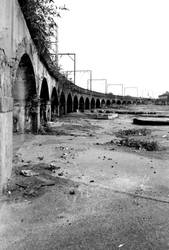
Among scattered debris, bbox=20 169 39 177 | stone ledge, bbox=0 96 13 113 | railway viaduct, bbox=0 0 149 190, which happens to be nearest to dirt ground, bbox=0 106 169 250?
scattered debris, bbox=20 169 39 177

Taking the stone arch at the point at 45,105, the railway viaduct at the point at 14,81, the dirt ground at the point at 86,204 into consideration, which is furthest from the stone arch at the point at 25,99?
the dirt ground at the point at 86,204

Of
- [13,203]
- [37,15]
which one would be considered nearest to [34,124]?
[37,15]

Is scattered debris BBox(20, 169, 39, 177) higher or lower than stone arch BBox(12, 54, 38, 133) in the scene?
lower

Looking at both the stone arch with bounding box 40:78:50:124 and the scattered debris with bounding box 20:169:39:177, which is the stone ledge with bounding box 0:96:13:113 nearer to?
the scattered debris with bounding box 20:169:39:177

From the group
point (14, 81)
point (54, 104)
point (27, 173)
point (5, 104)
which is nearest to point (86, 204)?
point (27, 173)

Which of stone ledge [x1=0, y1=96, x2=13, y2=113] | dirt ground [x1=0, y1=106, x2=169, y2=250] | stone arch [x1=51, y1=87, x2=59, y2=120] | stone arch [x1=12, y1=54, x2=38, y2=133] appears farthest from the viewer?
stone arch [x1=51, y1=87, x2=59, y2=120]

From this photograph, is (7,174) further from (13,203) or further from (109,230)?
(109,230)

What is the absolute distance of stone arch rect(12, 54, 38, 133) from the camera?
8.99 meters

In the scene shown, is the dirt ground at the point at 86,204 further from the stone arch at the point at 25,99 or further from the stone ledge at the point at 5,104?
the stone arch at the point at 25,99

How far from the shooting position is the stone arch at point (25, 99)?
8992 mm

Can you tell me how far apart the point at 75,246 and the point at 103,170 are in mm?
2762

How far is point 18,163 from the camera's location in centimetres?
561

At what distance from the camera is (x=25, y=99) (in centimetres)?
1042

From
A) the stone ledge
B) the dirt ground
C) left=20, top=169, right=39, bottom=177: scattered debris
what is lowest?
the dirt ground
